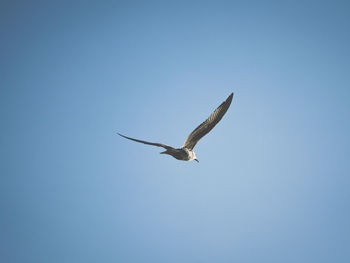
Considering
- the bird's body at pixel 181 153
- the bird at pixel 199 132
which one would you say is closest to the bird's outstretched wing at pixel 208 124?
the bird at pixel 199 132

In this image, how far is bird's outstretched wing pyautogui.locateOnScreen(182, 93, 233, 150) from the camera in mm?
12705

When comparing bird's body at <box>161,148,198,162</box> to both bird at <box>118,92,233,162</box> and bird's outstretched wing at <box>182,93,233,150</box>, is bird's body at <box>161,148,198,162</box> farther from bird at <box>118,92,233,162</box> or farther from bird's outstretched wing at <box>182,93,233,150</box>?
bird's outstretched wing at <box>182,93,233,150</box>

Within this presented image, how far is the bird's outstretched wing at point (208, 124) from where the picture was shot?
1271 cm

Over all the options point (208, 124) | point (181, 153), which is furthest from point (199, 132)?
point (181, 153)

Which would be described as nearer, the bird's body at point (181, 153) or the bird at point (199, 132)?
the bird at point (199, 132)

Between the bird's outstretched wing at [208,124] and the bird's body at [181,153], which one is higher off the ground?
the bird's outstretched wing at [208,124]

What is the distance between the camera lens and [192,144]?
1389 cm

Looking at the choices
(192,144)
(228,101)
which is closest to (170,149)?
(192,144)

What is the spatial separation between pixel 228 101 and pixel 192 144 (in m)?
2.93

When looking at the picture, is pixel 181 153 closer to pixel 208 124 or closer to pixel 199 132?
pixel 199 132

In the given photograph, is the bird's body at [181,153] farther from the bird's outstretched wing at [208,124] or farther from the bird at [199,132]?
the bird's outstretched wing at [208,124]

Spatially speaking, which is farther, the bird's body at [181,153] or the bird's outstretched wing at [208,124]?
the bird's body at [181,153]

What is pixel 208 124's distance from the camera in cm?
1311

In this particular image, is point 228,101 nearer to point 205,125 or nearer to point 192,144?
point 205,125
